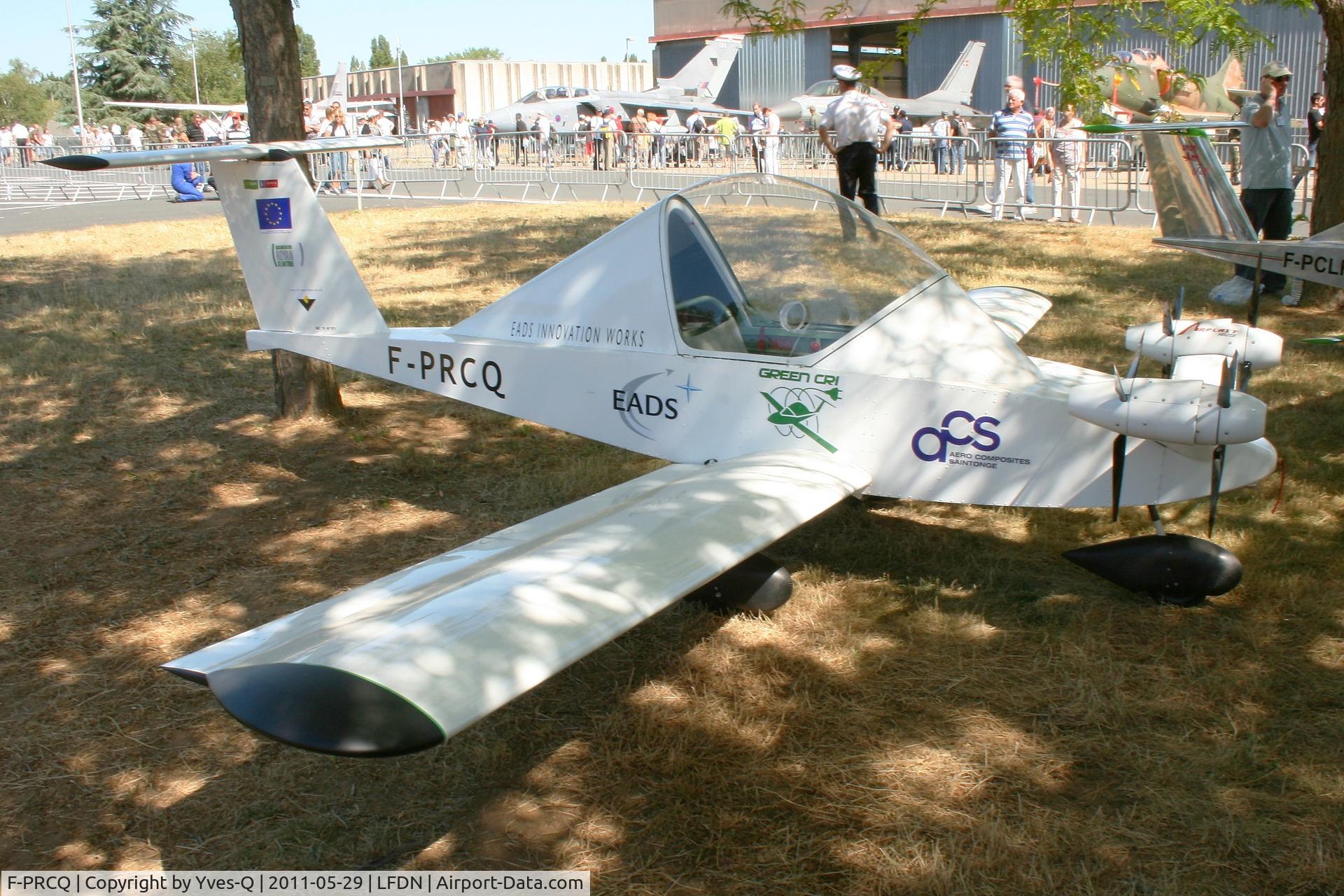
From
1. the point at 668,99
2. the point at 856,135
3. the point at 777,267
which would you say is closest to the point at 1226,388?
the point at 777,267

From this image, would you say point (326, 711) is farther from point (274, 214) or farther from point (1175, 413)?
point (274, 214)

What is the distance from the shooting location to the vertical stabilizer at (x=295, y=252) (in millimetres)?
5887

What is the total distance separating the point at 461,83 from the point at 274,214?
65.0 m

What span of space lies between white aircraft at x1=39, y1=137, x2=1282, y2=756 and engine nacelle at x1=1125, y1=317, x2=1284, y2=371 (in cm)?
1

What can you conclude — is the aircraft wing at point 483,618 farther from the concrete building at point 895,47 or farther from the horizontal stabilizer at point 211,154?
the concrete building at point 895,47

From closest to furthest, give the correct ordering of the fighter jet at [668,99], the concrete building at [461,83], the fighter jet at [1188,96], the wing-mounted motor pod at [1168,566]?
the wing-mounted motor pod at [1168,566]
the fighter jet at [1188,96]
the fighter jet at [668,99]
the concrete building at [461,83]

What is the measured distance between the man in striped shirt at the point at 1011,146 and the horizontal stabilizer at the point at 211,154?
12.0 metres

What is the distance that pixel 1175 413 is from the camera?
12.4 ft

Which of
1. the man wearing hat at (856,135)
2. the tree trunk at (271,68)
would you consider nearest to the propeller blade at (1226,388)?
the tree trunk at (271,68)

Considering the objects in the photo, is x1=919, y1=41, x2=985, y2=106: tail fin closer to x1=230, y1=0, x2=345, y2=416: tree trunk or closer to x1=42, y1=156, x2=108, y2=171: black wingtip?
x1=230, y1=0, x2=345, y2=416: tree trunk

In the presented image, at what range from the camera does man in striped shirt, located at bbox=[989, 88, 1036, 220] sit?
15.8m

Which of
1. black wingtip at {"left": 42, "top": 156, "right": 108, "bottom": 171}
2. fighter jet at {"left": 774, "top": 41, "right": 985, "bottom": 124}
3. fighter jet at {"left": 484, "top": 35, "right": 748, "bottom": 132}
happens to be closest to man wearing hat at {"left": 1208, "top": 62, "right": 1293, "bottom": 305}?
black wingtip at {"left": 42, "top": 156, "right": 108, "bottom": 171}

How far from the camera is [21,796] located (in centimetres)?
346

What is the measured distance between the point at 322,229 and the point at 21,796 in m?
3.53
